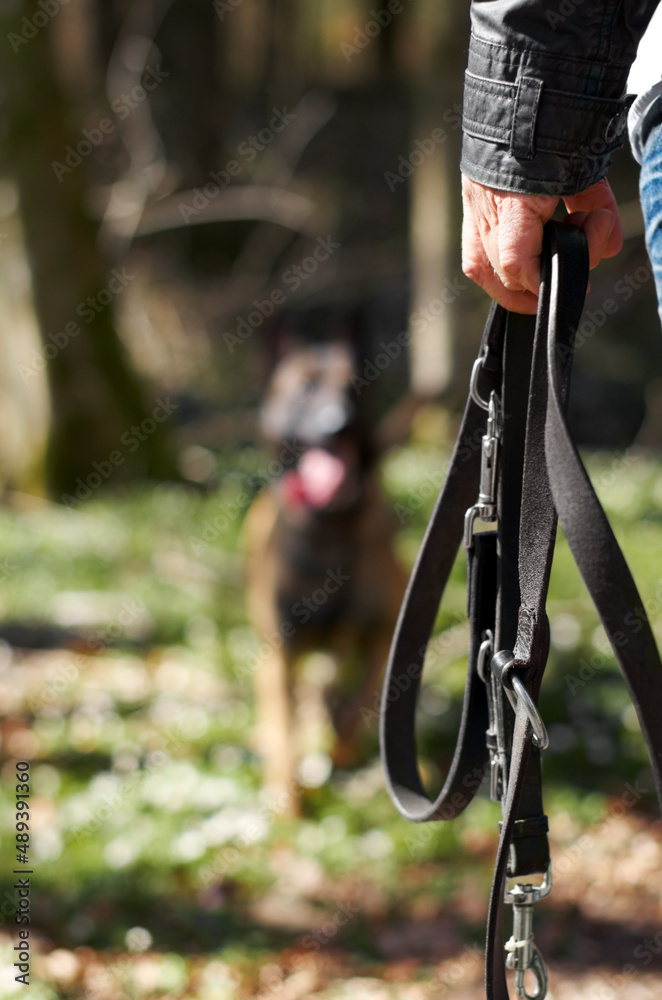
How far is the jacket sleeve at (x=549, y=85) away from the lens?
1232mm

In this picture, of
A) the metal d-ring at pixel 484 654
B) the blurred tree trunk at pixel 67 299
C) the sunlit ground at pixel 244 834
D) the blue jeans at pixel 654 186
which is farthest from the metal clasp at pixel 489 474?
the blurred tree trunk at pixel 67 299

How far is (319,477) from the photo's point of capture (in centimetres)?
354

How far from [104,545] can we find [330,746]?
2.62 m

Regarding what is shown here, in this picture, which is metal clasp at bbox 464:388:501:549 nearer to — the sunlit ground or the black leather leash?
the black leather leash

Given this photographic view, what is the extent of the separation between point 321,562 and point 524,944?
7.72 feet

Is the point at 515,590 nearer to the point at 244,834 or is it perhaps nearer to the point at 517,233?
the point at 517,233

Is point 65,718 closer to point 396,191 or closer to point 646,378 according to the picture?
point 646,378

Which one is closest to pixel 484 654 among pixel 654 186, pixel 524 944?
pixel 524 944

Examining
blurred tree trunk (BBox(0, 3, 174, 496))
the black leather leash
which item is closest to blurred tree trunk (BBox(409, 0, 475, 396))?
blurred tree trunk (BBox(0, 3, 174, 496))

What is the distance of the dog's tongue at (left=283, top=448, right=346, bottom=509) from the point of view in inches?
139

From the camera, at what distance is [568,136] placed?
4.14 feet

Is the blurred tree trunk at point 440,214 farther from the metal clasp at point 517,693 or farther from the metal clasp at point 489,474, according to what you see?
the metal clasp at point 517,693

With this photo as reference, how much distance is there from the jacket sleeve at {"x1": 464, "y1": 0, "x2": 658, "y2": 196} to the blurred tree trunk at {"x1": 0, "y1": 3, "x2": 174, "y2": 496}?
608 cm

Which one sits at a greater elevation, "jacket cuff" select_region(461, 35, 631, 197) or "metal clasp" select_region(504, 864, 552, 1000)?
"jacket cuff" select_region(461, 35, 631, 197)
